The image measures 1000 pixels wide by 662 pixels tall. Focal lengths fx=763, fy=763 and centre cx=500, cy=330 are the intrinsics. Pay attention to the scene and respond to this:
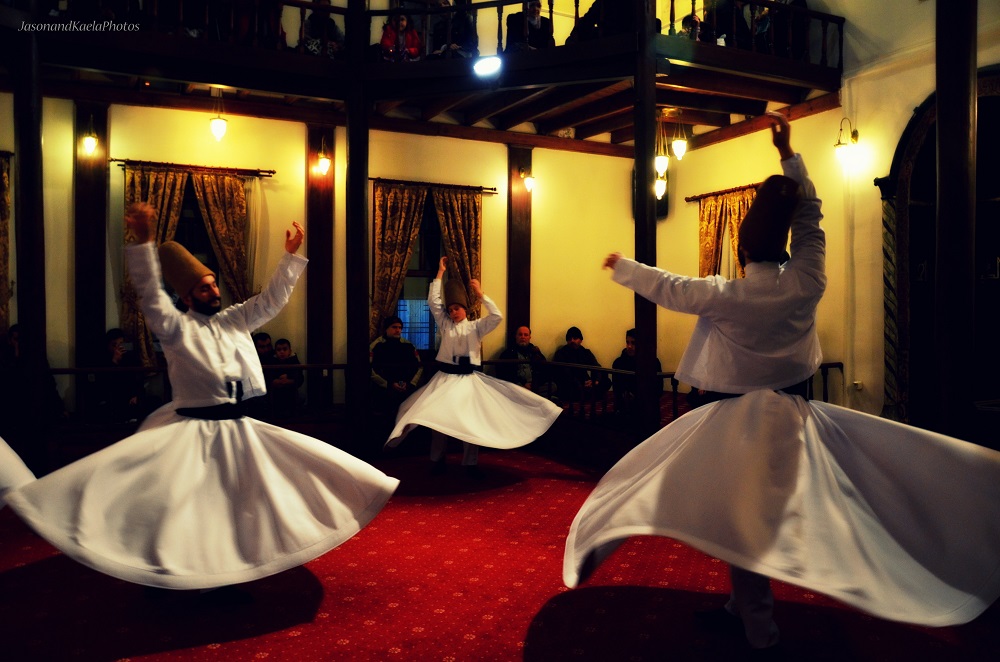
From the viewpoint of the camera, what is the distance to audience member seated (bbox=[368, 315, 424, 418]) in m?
7.88

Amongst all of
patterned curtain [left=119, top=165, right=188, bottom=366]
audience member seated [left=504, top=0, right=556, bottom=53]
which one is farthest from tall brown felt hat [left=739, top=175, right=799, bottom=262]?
patterned curtain [left=119, top=165, right=188, bottom=366]

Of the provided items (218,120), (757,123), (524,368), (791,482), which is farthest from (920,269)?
(218,120)

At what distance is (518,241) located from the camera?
410 inches

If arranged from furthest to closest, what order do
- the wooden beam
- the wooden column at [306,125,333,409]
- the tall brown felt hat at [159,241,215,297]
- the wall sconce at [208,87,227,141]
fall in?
the wooden column at [306,125,333,409]
the wooden beam
the wall sconce at [208,87,227,141]
the tall brown felt hat at [159,241,215,297]

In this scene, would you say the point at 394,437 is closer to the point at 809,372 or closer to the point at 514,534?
the point at 514,534

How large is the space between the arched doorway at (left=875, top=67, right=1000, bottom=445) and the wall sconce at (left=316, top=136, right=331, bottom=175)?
6133 mm

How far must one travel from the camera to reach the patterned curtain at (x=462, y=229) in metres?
9.88

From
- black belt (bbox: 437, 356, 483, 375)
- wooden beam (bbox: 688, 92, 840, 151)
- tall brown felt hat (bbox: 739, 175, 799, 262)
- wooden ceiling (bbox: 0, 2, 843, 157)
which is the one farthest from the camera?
wooden beam (bbox: 688, 92, 840, 151)

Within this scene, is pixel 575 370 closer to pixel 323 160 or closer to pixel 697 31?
pixel 697 31

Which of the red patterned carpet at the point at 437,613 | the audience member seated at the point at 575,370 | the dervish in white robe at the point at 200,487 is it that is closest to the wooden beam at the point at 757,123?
the audience member seated at the point at 575,370

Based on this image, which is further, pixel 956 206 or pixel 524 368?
pixel 524 368

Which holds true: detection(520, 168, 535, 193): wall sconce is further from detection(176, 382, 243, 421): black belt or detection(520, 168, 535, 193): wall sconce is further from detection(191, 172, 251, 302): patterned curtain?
detection(176, 382, 243, 421): black belt

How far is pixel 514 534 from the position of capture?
15.6 ft

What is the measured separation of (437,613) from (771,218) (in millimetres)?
2262
